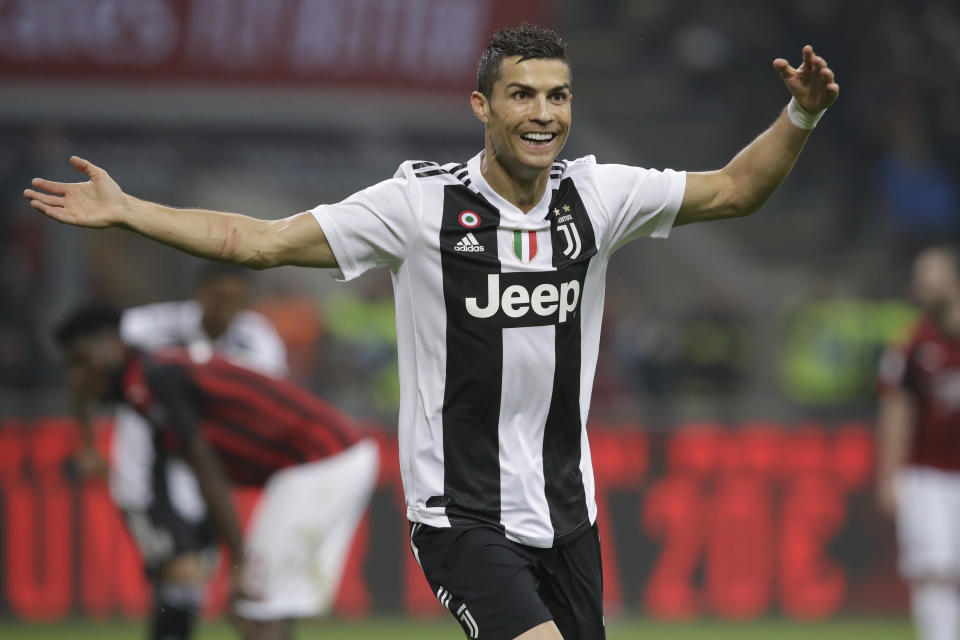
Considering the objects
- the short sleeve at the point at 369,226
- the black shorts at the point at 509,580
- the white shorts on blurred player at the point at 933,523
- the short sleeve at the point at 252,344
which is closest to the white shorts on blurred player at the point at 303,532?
the short sleeve at the point at 252,344

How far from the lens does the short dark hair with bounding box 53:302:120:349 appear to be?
6.64 m

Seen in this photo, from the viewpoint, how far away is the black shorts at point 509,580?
4121mm

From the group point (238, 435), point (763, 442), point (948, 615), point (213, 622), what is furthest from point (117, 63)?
point (948, 615)

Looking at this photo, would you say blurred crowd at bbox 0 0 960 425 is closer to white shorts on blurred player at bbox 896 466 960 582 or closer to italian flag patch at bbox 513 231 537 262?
white shorts on blurred player at bbox 896 466 960 582

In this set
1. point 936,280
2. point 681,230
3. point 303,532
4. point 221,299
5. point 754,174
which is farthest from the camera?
point 681,230

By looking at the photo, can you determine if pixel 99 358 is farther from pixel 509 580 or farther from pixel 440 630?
pixel 440 630

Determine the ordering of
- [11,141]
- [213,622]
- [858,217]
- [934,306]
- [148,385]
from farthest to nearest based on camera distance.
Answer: [858,217] → [11,141] → [213,622] → [934,306] → [148,385]

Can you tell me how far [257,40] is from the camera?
1342 cm

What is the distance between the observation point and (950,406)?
8.10m

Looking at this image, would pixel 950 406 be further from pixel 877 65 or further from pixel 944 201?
pixel 877 65

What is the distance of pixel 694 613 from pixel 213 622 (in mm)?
3346

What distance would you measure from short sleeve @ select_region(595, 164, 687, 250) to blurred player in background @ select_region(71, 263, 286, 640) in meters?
2.75

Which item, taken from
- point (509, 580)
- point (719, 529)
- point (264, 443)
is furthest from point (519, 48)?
point (719, 529)

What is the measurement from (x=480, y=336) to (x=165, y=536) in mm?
3574
